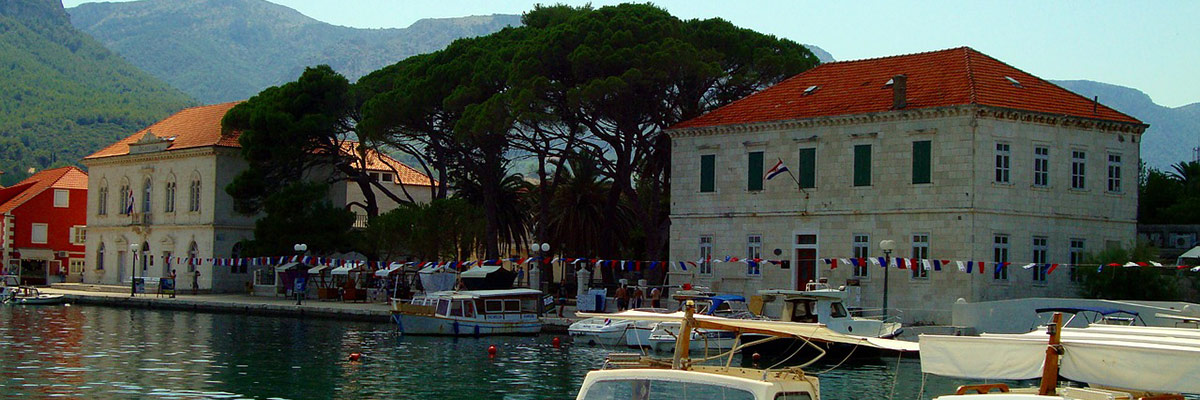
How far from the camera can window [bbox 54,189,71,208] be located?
82.7 m

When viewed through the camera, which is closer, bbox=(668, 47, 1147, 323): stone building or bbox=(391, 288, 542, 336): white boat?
bbox=(668, 47, 1147, 323): stone building

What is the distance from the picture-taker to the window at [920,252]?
4016 centimetres

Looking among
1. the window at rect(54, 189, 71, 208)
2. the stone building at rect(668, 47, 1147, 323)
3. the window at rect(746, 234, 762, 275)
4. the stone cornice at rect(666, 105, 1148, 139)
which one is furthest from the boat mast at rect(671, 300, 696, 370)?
the window at rect(54, 189, 71, 208)

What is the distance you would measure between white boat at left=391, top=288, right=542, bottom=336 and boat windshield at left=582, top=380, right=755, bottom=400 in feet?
91.2

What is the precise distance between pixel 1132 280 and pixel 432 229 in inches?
1083

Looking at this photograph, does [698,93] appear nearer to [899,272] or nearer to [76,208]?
[899,272]

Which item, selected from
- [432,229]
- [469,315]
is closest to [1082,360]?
[469,315]

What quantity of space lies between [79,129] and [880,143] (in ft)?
436

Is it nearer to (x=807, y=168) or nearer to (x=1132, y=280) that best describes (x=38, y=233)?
(x=807, y=168)

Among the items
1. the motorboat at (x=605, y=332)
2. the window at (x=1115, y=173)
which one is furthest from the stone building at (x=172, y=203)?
the window at (x=1115, y=173)

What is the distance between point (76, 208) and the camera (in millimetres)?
83625

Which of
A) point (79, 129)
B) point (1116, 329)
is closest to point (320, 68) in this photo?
point (1116, 329)

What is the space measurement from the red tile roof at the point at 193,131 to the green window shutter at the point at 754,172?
1189 inches

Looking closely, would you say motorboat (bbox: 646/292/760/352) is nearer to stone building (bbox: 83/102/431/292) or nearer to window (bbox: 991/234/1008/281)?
window (bbox: 991/234/1008/281)
